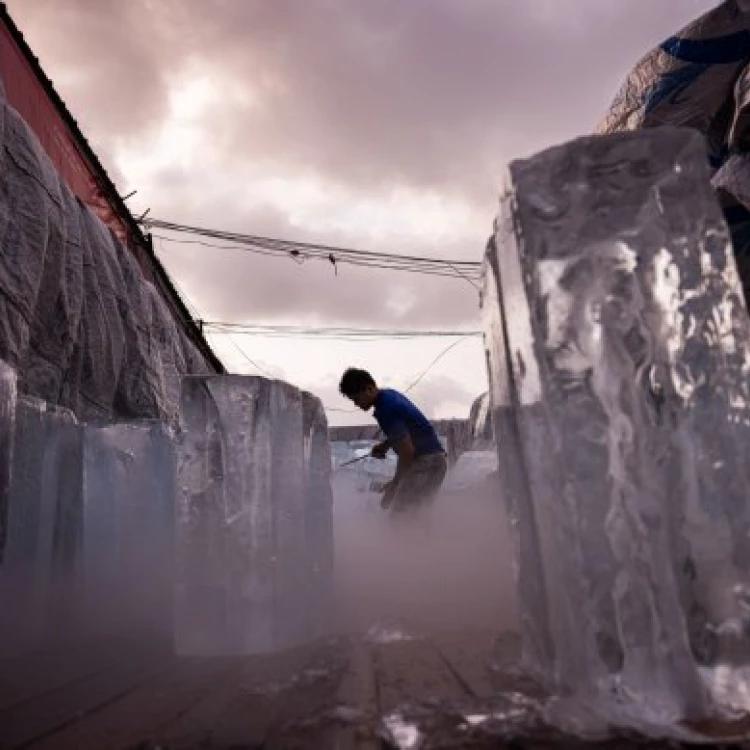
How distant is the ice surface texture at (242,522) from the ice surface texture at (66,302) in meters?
0.98

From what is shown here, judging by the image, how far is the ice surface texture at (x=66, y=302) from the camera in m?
2.74

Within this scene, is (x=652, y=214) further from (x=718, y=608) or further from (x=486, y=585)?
(x=486, y=585)

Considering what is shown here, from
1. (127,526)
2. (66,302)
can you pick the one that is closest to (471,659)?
(127,526)

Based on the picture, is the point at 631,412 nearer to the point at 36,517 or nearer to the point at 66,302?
the point at 36,517

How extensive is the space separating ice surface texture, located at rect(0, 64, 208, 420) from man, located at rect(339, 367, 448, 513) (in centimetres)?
147

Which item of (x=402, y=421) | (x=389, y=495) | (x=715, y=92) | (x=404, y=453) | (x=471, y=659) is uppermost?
(x=715, y=92)

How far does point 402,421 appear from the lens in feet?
Result: 11.7

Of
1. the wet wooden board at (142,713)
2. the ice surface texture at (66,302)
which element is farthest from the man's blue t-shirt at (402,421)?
the wet wooden board at (142,713)

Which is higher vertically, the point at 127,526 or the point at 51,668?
the point at 127,526

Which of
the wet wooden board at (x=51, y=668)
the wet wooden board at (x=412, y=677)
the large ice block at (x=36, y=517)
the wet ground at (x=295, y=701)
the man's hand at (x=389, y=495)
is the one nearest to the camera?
the wet ground at (x=295, y=701)

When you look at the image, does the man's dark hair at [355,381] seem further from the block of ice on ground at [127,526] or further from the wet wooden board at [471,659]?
the wet wooden board at [471,659]

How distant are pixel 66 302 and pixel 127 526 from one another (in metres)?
1.61

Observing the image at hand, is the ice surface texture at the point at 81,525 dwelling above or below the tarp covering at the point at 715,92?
below

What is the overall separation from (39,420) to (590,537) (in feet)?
5.15
